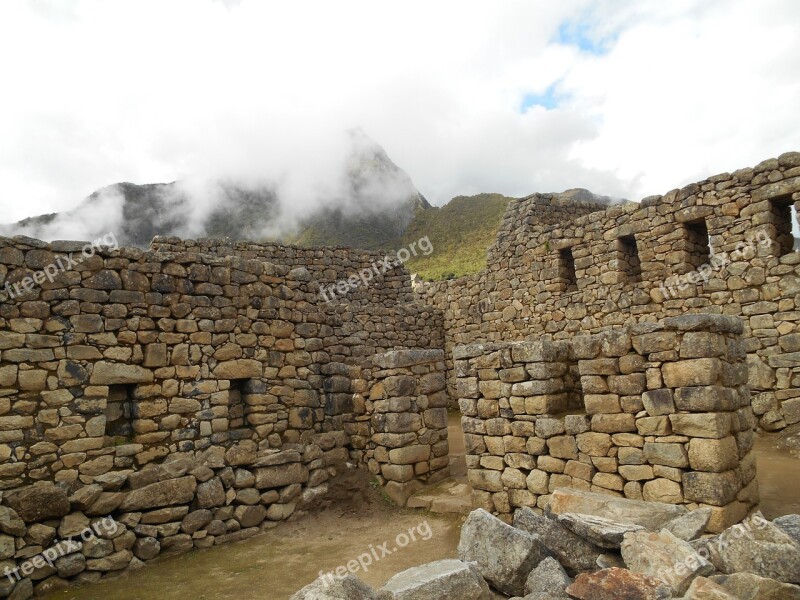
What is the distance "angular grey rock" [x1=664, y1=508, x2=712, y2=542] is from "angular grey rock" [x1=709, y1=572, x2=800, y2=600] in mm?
799

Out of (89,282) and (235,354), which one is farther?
(235,354)

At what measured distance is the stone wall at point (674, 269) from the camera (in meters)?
9.71

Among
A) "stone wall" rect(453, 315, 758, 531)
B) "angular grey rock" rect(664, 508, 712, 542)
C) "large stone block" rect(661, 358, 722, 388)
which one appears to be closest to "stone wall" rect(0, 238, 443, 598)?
"stone wall" rect(453, 315, 758, 531)

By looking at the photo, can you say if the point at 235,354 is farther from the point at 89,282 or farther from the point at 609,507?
the point at 609,507

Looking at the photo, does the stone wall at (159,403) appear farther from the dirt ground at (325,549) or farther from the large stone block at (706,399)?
the large stone block at (706,399)

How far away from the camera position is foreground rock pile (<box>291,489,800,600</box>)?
3.54 metres

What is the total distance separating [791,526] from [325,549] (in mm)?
5617

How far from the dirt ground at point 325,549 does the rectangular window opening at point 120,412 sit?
6.13 feet

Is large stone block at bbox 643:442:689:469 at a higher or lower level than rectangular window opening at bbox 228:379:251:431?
lower

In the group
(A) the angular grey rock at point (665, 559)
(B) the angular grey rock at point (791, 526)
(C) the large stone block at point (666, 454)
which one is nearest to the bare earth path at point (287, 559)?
(C) the large stone block at point (666, 454)

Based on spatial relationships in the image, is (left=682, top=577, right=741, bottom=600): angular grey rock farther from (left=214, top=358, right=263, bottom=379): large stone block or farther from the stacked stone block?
(left=214, top=358, right=263, bottom=379): large stone block

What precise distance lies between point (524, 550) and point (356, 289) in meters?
14.4

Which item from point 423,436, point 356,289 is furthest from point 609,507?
point 356,289

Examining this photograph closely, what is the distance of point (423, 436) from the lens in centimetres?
927
